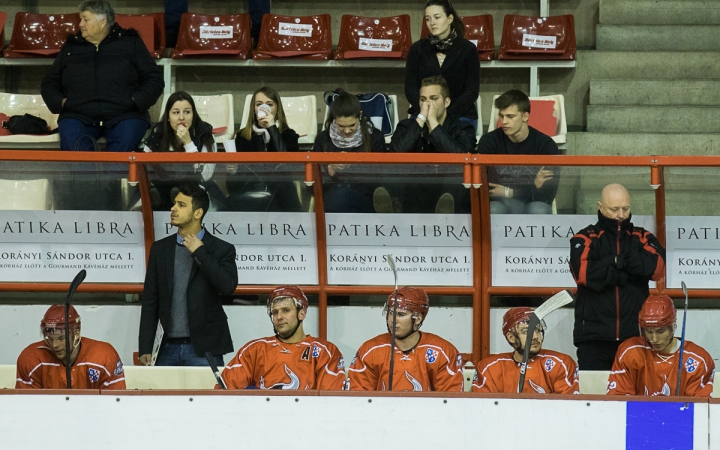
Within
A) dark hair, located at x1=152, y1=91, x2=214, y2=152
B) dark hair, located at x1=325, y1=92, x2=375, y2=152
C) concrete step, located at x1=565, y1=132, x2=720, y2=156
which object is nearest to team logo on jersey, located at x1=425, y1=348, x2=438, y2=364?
dark hair, located at x1=325, y1=92, x2=375, y2=152

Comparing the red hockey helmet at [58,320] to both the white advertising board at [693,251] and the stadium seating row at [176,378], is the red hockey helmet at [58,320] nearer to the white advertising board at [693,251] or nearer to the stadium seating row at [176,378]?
the stadium seating row at [176,378]

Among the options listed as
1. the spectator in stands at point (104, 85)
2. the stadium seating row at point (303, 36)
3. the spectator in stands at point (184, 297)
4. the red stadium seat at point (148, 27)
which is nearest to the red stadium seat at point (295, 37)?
the stadium seating row at point (303, 36)

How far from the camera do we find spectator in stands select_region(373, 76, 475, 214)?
18.4 ft

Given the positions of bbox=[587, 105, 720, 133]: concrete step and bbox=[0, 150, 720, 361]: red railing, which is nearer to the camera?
bbox=[0, 150, 720, 361]: red railing

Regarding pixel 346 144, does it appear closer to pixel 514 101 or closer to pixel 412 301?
pixel 514 101

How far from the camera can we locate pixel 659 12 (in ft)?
28.5

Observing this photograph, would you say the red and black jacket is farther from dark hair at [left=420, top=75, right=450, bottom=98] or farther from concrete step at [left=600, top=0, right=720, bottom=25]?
concrete step at [left=600, top=0, right=720, bottom=25]

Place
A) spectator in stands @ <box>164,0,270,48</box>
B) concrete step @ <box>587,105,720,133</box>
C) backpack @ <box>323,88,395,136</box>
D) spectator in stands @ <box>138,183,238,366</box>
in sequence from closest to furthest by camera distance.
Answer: spectator in stands @ <box>138,183,238,366</box>
backpack @ <box>323,88,395,136</box>
concrete step @ <box>587,105,720,133</box>
spectator in stands @ <box>164,0,270,48</box>

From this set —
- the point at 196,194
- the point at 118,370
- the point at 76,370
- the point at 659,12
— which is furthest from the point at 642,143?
the point at 76,370

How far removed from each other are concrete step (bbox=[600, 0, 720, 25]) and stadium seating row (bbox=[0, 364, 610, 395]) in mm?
4522

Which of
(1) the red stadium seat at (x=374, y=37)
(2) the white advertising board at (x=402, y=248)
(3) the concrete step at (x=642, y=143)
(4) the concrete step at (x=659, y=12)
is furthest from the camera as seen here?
(4) the concrete step at (x=659, y=12)

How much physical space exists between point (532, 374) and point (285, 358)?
115 cm

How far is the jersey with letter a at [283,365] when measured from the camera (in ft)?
16.1

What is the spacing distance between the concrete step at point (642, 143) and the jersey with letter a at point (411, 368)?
3299mm
